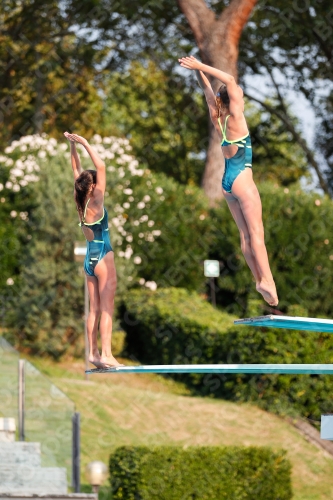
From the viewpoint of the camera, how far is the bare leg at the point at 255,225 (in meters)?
7.25

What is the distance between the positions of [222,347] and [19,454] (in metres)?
4.73

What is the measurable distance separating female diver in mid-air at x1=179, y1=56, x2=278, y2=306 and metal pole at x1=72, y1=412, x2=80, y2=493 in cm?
584

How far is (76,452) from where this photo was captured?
12.7 metres

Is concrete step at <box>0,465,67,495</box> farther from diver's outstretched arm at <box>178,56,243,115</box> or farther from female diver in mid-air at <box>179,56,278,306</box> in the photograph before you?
diver's outstretched arm at <box>178,56,243,115</box>

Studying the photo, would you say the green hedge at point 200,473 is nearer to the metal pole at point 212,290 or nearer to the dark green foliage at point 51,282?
the dark green foliage at point 51,282

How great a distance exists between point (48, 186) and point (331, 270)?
501 cm

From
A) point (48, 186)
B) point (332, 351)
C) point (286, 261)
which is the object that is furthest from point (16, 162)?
point (332, 351)

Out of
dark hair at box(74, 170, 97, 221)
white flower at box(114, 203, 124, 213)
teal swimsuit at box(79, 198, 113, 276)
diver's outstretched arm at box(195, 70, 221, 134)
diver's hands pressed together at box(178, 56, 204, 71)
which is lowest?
white flower at box(114, 203, 124, 213)

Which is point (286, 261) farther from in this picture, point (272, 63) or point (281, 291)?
point (272, 63)

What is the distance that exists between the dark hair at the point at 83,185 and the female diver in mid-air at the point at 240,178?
131cm

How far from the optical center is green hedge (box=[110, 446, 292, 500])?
1257cm

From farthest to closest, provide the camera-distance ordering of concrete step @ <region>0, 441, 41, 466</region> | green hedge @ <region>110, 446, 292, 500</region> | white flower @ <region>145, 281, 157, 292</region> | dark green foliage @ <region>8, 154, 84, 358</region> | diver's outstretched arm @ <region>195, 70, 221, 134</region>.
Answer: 1. white flower @ <region>145, 281, 157, 292</region>
2. dark green foliage @ <region>8, 154, 84, 358</region>
3. green hedge @ <region>110, 446, 292, 500</region>
4. concrete step @ <region>0, 441, 41, 466</region>
5. diver's outstretched arm @ <region>195, 70, 221, 134</region>

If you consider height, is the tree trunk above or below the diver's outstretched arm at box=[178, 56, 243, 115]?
below

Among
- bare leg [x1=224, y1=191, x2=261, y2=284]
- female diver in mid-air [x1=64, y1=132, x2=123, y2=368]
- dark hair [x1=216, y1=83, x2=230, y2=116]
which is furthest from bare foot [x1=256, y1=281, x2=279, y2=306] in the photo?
female diver in mid-air [x1=64, y1=132, x2=123, y2=368]
